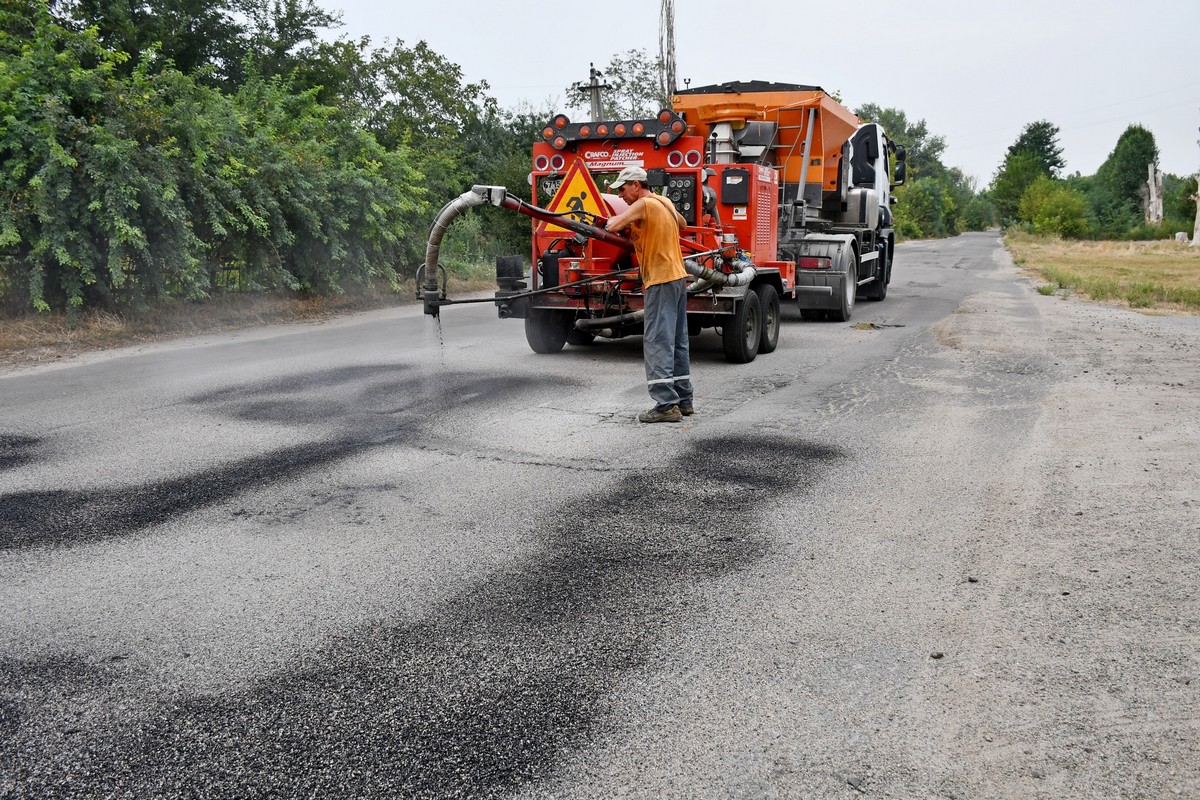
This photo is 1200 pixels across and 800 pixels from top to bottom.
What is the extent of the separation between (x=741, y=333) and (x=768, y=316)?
3.48 ft

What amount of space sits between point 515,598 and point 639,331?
6423mm

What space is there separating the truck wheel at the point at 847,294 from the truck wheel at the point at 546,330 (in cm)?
532

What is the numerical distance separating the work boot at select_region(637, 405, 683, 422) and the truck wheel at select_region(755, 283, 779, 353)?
3.69 metres

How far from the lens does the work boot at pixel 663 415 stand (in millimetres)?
7191

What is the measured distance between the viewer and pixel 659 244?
7.35 meters

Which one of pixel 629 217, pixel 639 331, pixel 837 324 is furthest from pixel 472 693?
pixel 837 324

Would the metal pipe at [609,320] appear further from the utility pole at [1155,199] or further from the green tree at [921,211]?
the utility pole at [1155,199]

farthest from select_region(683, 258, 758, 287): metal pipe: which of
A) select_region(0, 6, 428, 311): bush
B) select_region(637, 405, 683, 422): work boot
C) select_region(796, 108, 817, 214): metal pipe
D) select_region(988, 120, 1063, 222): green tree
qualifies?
select_region(988, 120, 1063, 222): green tree

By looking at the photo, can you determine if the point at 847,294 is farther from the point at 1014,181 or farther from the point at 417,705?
the point at 1014,181

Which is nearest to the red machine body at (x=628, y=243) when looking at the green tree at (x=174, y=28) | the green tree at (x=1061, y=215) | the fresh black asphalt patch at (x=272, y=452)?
the fresh black asphalt patch at (x=272, y=452)

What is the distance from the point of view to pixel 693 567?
4254 mm

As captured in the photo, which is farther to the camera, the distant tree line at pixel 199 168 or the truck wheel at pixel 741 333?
the distant tree line at pixel 199 168

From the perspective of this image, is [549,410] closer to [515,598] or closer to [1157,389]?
[515,598]

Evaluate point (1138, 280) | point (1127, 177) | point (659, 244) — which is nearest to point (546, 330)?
point (659, 244)
